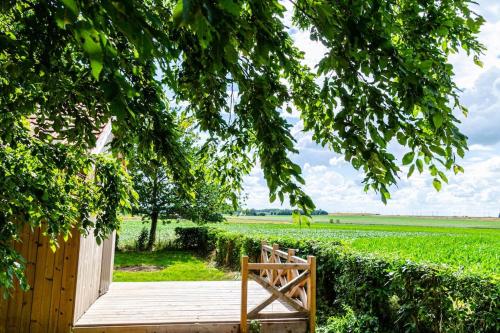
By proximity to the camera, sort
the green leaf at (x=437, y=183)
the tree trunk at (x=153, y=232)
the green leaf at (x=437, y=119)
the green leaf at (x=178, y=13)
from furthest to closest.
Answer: the tree trunk at (x=153, y=232), the green leaf at (x=437, y=183), the green leaf at (x=437, y=119), the green leaf at (x=178, y=13)

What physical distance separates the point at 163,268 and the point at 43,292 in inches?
389

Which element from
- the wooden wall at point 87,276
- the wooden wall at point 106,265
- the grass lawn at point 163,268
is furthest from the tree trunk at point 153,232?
the wooden wall at point 87,276

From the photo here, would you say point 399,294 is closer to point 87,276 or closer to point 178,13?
point 87,276

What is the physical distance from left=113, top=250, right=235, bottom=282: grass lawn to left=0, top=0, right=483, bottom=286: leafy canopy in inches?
399

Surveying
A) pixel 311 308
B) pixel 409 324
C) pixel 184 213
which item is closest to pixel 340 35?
pixel 409 324

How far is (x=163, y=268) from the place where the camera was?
15617 mm

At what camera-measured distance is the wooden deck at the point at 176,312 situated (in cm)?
634

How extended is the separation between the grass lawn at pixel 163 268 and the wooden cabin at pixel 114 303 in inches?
194

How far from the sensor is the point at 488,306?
4.78 m

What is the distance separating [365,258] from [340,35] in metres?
6.04

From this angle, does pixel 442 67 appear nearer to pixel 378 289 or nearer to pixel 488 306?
pixel 488 306

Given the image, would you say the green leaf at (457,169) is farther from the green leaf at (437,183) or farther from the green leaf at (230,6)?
the green leaf at (230,6)

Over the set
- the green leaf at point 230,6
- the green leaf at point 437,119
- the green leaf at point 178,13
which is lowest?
the green leaf at point 437,119

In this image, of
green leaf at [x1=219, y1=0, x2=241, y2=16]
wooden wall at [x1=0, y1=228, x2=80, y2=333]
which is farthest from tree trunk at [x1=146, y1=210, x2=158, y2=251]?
green leaf at [x1=219, y1=0, x2=241, y2=16]
